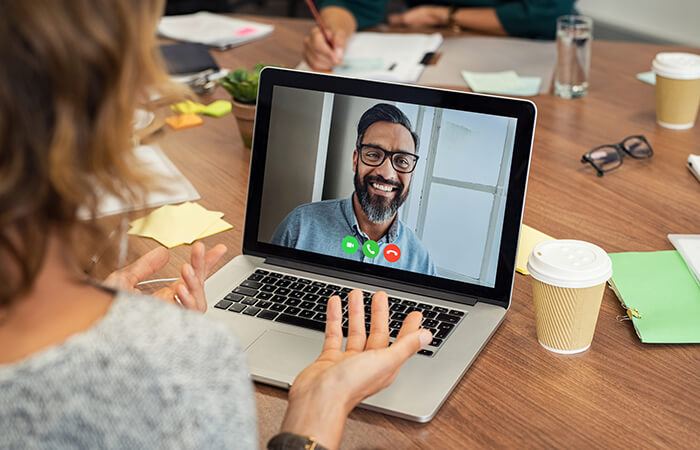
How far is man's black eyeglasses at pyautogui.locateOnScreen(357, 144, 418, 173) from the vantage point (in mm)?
964

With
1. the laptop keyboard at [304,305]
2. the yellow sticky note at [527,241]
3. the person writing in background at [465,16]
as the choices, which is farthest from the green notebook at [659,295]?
the person writing in background at [465,16]

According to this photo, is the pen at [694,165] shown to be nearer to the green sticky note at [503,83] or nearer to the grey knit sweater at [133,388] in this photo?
the green sticky note at [503,83]

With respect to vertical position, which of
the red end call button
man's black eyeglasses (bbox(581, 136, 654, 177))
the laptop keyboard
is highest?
man's black eyeglasses (bbox(581, 136, 654, 177))

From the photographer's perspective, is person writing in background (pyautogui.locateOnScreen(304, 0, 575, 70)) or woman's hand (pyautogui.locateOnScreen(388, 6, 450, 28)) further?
woman's hand (pyautogui.locateOnScreen(388, 6, 450, 28))

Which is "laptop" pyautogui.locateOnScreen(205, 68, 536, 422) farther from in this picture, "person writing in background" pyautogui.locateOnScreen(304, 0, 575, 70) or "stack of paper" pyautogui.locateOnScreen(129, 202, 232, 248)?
"person writing in background" pyautogui.locateOnScreen(304, 0, 575, 70)

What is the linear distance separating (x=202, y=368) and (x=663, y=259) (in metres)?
0.78

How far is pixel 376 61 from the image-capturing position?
1833mm

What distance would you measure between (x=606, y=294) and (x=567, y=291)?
17 centimetres

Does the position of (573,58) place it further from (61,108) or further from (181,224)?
(61,108)

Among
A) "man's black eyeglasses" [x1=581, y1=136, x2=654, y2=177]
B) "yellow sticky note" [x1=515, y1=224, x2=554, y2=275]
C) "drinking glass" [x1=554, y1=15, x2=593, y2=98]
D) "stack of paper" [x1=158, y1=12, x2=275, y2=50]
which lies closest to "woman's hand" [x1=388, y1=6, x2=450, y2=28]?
"stack of paper" [x1=158, y1=12, x2=275, y2=50]

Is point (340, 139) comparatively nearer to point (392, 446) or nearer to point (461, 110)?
point (461, 110)

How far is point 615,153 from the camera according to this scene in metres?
1.38

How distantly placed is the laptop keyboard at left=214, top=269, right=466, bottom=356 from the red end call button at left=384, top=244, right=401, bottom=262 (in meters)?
0.05

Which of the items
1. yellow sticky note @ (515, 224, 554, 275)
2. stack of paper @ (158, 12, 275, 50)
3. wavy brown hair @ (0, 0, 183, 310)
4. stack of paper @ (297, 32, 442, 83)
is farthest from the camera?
stack of paper @ (158, 12, 275, 50)
